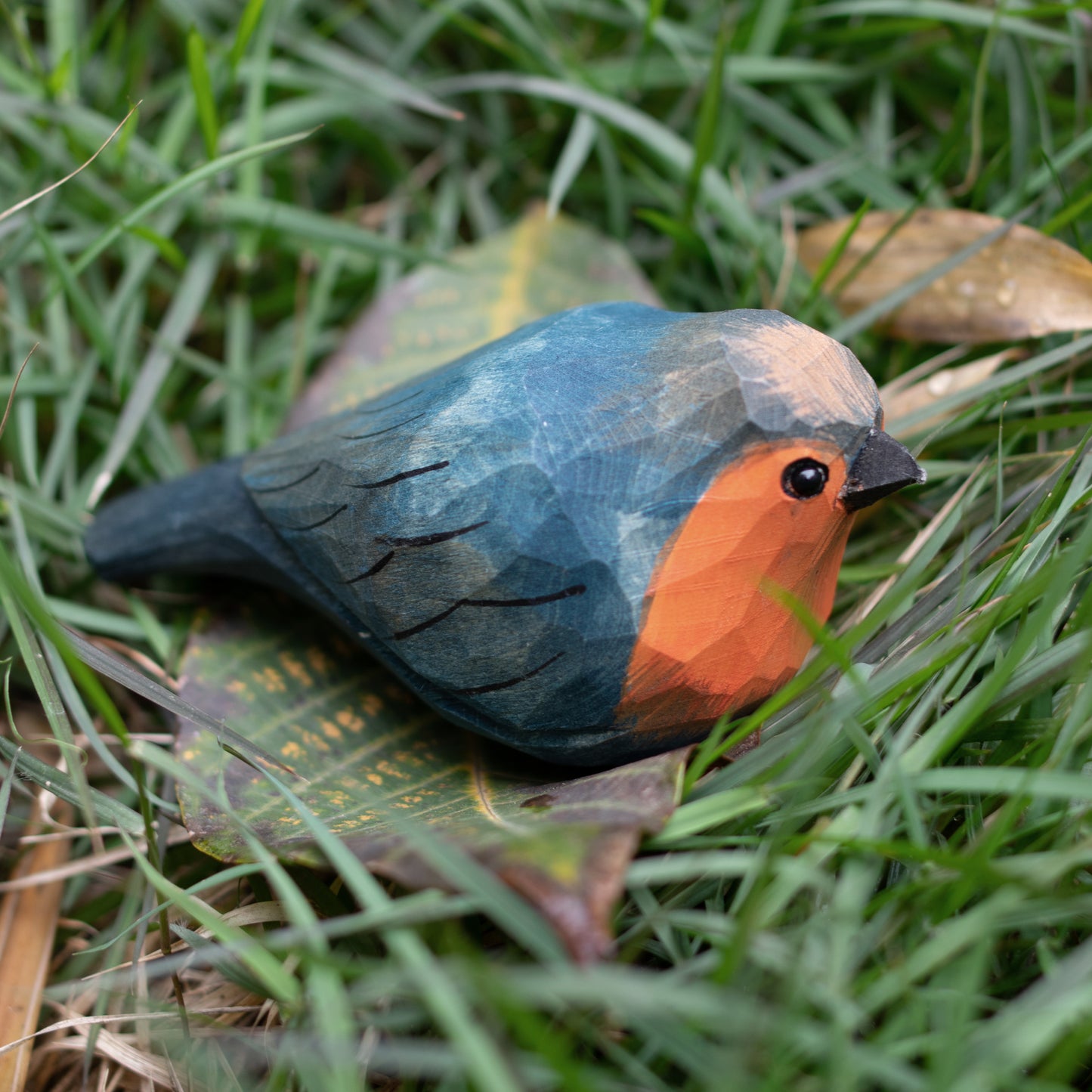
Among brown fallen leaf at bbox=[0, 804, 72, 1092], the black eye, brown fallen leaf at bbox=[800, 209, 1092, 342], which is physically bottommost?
brown fallen leaf at bbox=[0, 804, 72, 1092]

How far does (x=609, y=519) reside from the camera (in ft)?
2.66

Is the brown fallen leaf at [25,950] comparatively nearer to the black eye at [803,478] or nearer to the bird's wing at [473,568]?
the bird's wing at [473,568]

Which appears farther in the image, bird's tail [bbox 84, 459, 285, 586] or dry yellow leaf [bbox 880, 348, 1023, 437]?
dry yellow leaf [bbox 880, 348, 1023, 437]

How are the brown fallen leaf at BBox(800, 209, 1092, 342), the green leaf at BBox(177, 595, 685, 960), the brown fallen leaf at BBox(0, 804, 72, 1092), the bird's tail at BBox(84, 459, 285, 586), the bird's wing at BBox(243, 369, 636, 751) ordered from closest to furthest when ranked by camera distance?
1. the green leaf at BBox(177, 595, 685, 960)
2. the bird's wing at BBox(243, 369, 636, 751)
3. the brown fallen leaf at BBox(0, 804, 72, 1092)
4. the bird's tail at BBox(84, 459, 285, 586)
5. the brown fallen leaf at BBox(800, 209, 1092, 342)

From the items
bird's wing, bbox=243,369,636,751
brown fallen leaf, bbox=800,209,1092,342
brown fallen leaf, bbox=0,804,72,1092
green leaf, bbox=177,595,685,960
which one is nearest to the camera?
green leaf, bbox=177,595,685,960

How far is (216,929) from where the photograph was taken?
756mm

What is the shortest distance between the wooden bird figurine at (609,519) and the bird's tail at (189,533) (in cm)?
14

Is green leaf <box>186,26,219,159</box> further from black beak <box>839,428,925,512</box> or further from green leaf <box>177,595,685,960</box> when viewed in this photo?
black beak <box>839,428,925,512</box>

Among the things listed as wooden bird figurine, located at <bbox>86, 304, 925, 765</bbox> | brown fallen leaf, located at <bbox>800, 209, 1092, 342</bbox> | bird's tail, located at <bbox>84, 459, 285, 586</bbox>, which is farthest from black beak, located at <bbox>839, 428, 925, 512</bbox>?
bird's tail, located at <bbox>84, 459, 285, 586</bbox>

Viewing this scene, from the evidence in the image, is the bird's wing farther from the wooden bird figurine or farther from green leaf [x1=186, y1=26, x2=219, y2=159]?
green leaf [x1=186, y1=26, x2=219, y2=159]

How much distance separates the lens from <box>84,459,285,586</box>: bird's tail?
1.03 metres

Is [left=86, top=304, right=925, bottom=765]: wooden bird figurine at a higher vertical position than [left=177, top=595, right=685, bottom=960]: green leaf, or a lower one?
higher

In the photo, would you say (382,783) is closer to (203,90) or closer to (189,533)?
(189,533)

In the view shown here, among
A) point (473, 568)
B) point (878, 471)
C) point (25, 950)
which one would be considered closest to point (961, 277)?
point (878, 471)
